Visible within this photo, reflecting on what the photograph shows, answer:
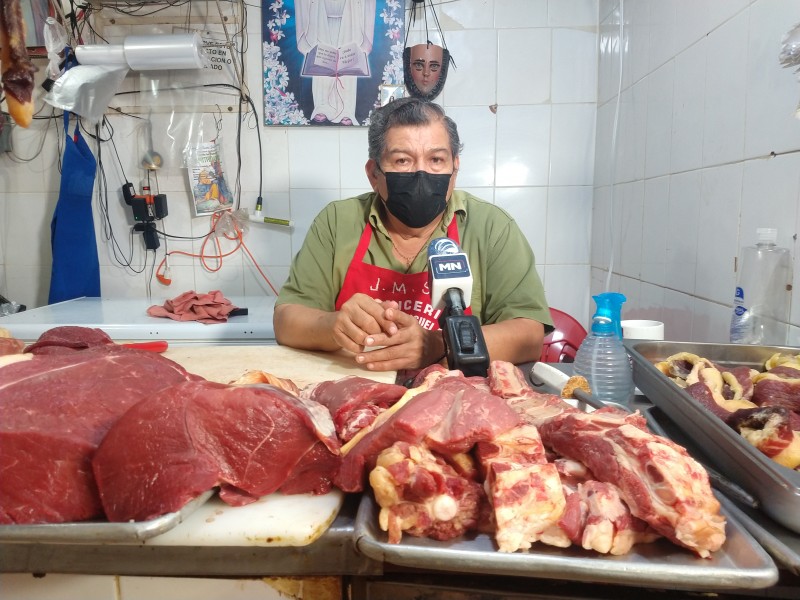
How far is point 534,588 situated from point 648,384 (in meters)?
0.57

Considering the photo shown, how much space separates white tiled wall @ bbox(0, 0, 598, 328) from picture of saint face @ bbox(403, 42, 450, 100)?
0.11m

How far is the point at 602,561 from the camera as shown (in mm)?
597

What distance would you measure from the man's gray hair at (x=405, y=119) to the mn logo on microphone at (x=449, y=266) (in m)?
0.65

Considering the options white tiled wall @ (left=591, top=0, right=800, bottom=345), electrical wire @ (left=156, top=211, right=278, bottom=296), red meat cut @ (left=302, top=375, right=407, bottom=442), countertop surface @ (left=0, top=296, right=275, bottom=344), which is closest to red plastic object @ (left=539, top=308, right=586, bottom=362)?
white tiled wall @ (left=591, top=0, right=800, bottom=345)

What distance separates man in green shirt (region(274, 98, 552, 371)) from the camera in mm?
1516

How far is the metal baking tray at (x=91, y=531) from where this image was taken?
0.62 m

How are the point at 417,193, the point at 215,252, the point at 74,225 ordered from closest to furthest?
the point at 417,193 → the point at 74,225 → the point at 215,252

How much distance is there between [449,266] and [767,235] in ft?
2.83

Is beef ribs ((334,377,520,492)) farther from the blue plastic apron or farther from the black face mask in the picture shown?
the blue plastic apron

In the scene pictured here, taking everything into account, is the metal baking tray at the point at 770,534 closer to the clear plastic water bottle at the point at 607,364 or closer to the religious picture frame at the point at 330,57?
the clear plastic water bottle at the point at 607,364

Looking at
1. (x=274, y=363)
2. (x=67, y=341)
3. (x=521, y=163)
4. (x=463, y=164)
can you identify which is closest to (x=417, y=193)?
(x=274, y=363)

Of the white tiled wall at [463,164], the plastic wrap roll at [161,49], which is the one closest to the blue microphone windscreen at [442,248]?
the white tiled wall at [463,164]

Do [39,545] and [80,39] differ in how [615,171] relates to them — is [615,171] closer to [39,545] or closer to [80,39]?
[39,545]

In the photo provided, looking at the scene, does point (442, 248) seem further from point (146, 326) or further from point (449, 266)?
point (146, 326)
